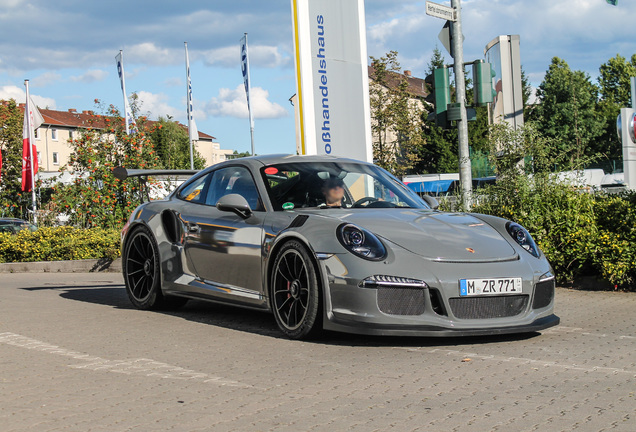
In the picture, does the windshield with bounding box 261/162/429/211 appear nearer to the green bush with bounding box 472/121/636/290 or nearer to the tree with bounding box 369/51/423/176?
the green bush with bounding box 472/121/636/290

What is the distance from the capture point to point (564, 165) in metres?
11.4

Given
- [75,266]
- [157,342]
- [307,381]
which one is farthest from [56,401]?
[75,266]

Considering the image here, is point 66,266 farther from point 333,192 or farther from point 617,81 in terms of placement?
point 617,81

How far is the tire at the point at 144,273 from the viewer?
787 cm

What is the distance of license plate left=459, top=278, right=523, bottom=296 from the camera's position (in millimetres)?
5430

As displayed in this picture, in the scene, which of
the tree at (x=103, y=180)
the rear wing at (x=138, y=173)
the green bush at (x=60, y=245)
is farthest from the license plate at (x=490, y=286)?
the tree at (x=103, y=180)

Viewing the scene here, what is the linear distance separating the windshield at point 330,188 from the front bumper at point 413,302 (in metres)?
1.11

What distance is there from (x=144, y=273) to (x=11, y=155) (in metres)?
63.8

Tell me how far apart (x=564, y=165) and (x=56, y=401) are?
881 centimetres

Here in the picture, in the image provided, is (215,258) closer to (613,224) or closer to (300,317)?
(300,317)

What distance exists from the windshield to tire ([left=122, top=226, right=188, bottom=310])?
5.65 ft

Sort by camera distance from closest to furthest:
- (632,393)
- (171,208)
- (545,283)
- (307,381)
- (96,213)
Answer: (632,393), (307,381), (545,283), (171,208), (96,213)

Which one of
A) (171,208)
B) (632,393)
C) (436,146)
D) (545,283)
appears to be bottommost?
(632,393)

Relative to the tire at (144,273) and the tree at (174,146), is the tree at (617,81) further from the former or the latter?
the tire at (144,273)
